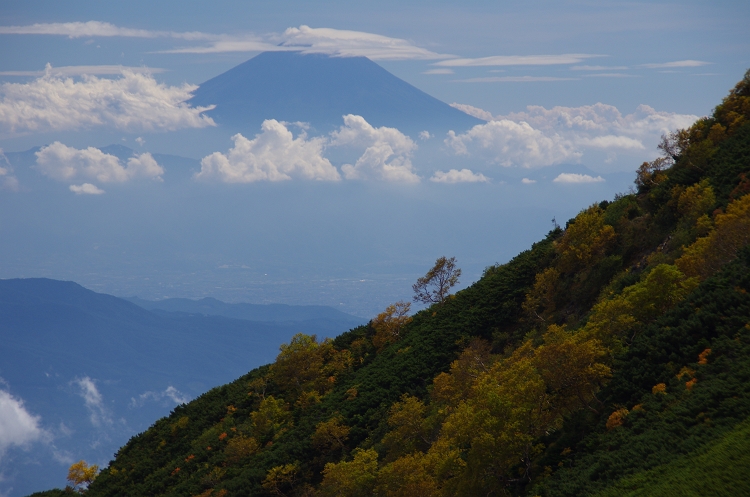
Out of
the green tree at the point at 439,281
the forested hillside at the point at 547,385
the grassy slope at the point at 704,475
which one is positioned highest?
the green tree at the point at 439,281

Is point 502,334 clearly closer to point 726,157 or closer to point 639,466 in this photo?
point 726,157

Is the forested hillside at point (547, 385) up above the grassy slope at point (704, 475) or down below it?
above

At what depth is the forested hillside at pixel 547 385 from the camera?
796 inches

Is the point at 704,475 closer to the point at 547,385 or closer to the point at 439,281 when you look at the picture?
the point at 547,385

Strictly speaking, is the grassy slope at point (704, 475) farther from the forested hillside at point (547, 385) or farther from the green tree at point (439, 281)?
the green tree at point (439, 281)

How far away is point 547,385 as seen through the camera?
80.3 feet

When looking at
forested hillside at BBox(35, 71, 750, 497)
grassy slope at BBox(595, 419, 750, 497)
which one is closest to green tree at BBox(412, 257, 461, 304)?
forested hillside at BBox(35, 71, 750, 497)

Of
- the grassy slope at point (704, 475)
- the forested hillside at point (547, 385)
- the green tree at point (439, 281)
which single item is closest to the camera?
the grassy slope at point (704, 475)

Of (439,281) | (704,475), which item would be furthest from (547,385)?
(439,281)

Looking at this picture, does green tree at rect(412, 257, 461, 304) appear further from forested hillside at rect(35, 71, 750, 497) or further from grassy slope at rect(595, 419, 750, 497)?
grassy slope at rect(595, 419, 750, 497)

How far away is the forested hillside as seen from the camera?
20.2 metres

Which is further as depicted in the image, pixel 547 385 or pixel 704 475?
pixel 547 385

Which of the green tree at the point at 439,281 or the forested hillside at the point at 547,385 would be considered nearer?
the forested hillside at the point at 547,385

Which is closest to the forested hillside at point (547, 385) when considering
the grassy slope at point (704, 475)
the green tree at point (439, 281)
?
the grassy slope at point (704, 475)
